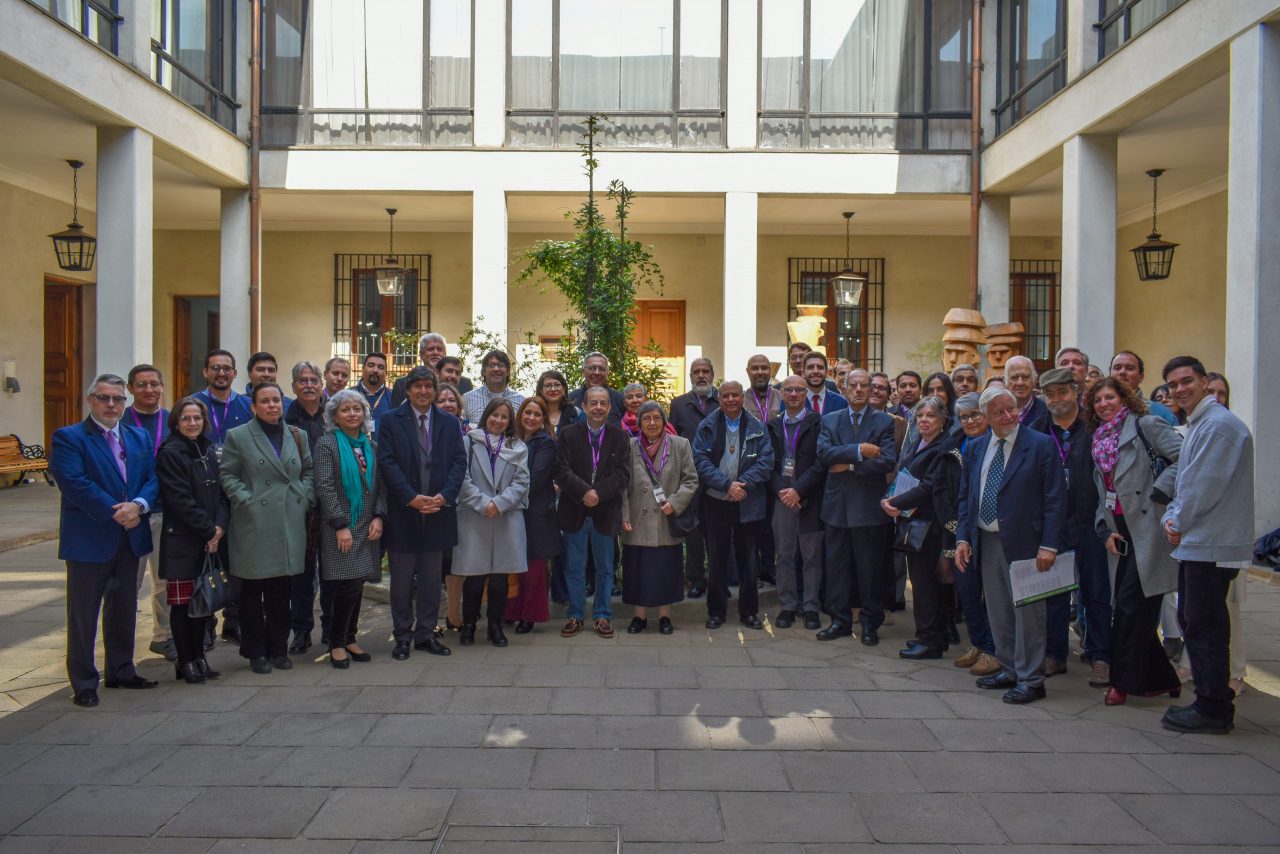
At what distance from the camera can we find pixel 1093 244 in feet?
39.1

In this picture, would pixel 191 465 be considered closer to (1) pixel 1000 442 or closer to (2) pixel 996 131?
(1) pixel 1000 442

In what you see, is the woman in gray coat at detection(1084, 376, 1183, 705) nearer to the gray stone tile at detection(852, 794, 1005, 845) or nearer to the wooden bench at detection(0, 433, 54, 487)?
the gray stone tile at detection(852, 794, 1005, 845)

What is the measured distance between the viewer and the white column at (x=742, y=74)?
14.8m

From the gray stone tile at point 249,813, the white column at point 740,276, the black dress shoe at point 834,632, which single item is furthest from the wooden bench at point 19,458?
the gray stone tile at point 249,813

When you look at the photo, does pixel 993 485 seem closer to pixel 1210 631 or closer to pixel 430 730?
pixel 1210 631

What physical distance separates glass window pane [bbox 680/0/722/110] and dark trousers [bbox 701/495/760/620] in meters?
9.58

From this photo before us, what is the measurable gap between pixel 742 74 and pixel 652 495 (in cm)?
986

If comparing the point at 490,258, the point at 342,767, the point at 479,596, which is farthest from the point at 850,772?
the point at 490,258

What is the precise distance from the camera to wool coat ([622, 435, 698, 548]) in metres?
6.88

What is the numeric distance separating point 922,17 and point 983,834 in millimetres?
14250

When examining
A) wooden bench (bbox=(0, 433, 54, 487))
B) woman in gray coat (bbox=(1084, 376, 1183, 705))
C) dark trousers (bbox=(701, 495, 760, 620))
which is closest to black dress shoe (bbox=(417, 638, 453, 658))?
dark trousers (bbox=(701, 495, 760, 620))

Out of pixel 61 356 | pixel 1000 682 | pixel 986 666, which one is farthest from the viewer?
pixel 61 356

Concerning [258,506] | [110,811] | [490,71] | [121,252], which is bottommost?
[110,811]

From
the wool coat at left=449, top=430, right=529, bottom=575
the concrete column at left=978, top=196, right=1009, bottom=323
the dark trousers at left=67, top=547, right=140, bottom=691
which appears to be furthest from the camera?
the concrete column at left=978, top=196, right=1009, bottom=323
